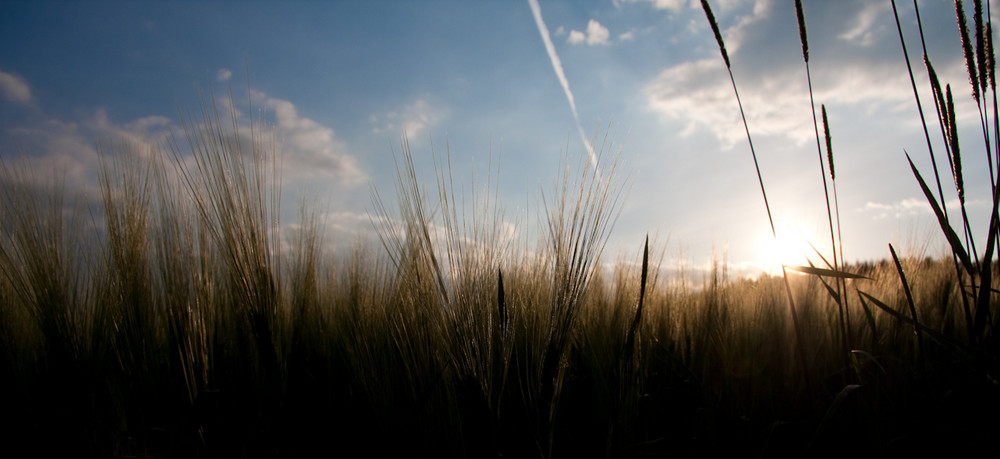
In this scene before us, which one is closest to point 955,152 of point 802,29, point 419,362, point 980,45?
point 980,45

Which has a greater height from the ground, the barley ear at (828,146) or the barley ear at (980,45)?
the barley ear at (980,45)

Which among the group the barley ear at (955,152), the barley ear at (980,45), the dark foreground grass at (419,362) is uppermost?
the barley ear at (980,45)

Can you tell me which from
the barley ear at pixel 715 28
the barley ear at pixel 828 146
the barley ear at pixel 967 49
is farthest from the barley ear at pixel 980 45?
the barley ear at pixel 715 28

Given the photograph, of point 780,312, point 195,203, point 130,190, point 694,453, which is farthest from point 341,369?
point 780,312

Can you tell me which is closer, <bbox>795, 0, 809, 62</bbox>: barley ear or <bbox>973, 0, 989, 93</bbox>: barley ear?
<bbox>973, 0, 989, 93</bbox>: barley ear

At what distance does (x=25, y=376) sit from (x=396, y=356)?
1.76m

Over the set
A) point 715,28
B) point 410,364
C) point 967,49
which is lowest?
point 410,364

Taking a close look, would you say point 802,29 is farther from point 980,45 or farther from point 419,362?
point 419,362

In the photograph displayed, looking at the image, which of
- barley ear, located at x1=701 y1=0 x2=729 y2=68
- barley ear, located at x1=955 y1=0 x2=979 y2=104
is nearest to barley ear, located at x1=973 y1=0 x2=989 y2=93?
barley ear, located at x1=955 y1=0 x2=979 y2=104

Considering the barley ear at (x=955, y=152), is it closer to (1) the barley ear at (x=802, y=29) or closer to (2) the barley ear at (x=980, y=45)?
(2) the barley ear at (x=980, y=45)

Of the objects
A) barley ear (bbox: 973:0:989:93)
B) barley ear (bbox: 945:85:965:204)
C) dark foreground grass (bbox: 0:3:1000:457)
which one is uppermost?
barley ear (bbox: 973:0:989:93)

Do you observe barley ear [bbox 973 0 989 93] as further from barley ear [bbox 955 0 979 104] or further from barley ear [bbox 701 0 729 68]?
barley ear [bbox 701 0 729 68]

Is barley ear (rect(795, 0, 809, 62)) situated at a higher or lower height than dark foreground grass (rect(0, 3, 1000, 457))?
higher

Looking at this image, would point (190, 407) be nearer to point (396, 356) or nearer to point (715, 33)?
point (396, 356)
